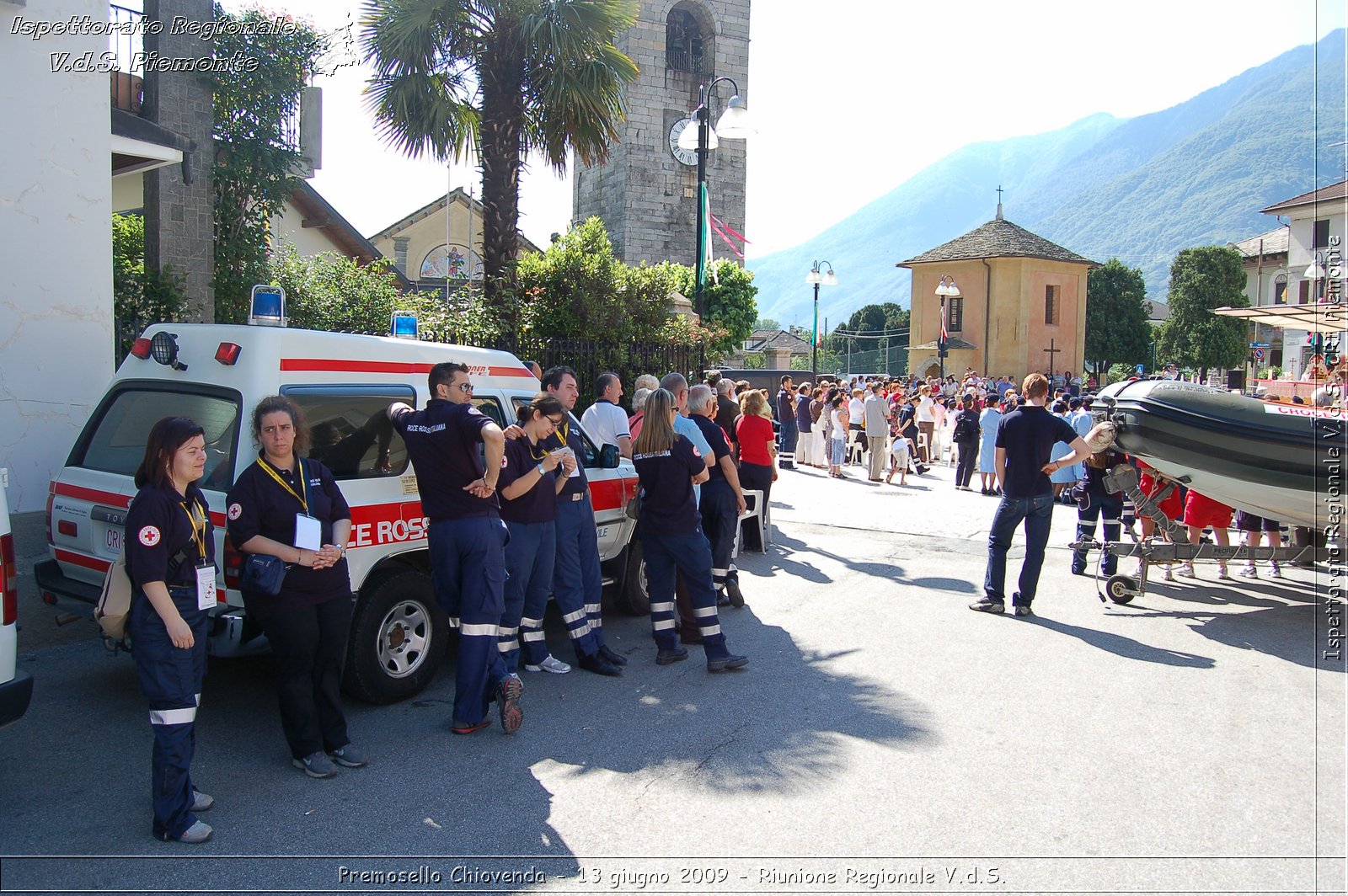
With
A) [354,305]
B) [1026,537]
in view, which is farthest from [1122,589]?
[354,305]

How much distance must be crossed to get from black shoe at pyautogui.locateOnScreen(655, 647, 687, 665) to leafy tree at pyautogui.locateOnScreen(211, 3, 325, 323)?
756cm

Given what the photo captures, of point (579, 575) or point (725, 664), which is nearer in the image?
point (579, 575)

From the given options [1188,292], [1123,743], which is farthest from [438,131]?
[1188,292]

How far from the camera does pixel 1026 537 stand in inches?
310

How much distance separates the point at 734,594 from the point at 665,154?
32.0 meters

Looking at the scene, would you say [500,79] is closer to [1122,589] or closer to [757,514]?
[757,514]

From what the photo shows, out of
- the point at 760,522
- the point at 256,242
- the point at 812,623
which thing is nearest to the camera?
the point at 812,623

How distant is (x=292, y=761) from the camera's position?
4.64 metres

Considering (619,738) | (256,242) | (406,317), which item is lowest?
(619,738)

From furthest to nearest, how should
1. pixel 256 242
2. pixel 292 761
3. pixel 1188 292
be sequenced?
pixel 1188 292 < pixel 256 242 < pixel 292 761

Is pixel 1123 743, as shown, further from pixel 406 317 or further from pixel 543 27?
pixel 543 27

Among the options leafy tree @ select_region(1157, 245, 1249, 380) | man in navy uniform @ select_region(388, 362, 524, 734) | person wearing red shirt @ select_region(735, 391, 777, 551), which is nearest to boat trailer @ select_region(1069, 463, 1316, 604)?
person wearing red shirt @ select_region(735, 391, 777, 551)

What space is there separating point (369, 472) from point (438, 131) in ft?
28.1

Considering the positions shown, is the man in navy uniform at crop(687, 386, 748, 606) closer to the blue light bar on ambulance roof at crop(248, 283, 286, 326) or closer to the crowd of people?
the crowd of people
